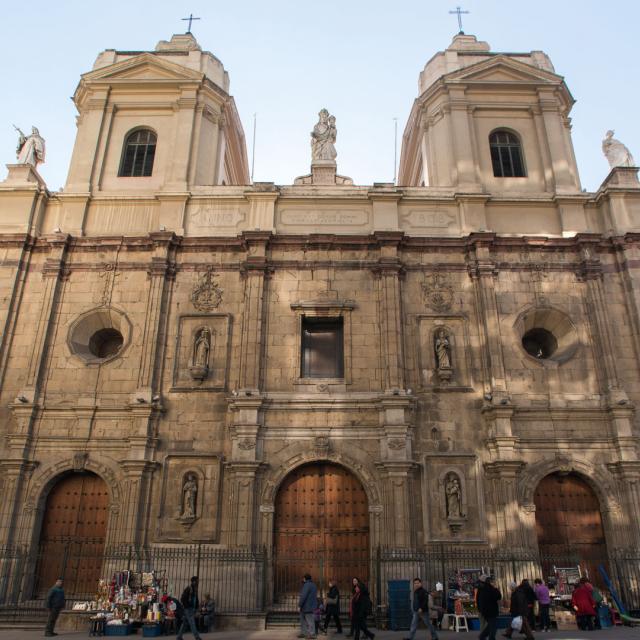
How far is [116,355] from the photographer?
19875mm

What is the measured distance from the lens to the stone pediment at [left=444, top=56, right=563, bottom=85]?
24578mm

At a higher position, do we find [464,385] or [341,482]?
[464,385]

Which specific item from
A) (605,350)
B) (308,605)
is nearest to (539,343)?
(605,350)

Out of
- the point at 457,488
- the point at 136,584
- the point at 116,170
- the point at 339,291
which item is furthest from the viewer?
the point at 116,170

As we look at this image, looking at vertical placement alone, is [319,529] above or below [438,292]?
below

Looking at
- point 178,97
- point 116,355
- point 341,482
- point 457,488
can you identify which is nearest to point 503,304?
point 457,488

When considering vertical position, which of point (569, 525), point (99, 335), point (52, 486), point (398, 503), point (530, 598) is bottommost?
point (530, 598)

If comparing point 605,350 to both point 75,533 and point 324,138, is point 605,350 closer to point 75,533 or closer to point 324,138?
point 324,138

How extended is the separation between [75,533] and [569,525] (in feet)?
46.4

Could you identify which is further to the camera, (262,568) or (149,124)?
(149,124)

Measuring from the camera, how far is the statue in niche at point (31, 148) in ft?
77.0

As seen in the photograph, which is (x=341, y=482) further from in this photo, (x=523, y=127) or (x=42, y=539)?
(x=523, y=127)

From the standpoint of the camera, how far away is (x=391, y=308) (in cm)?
2006

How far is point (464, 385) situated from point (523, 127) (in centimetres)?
1113
